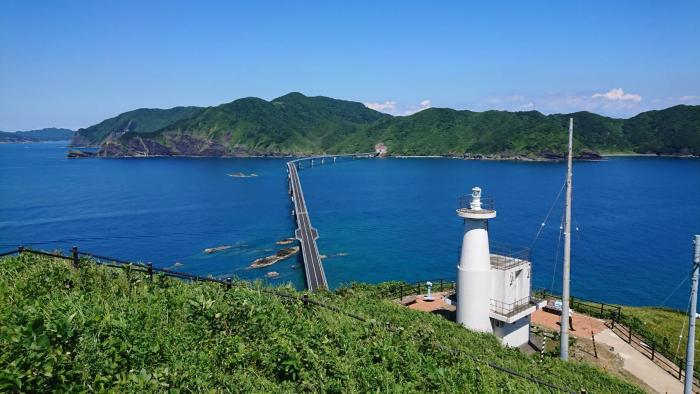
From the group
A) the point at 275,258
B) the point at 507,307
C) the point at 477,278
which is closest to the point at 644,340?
the point at 507,307

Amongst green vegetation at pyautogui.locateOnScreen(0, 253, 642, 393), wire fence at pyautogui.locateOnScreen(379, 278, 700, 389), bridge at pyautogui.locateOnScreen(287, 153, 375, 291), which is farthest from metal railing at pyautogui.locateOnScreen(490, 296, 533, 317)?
bridge at pyautogui.locateOnScreen(287, 153, 375, 291)

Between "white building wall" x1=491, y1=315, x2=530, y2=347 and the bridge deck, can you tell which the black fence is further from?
the bridge deck

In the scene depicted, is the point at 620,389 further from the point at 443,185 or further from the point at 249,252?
the point at 443,185

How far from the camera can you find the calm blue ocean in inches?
1928

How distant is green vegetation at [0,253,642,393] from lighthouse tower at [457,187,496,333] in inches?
266

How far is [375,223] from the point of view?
241ft

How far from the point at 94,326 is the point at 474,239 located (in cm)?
1614

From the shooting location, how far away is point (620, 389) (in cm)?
1328

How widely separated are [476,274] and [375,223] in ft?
178

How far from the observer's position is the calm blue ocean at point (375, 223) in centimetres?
4897

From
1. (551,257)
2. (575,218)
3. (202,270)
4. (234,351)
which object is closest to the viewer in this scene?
(234,351)

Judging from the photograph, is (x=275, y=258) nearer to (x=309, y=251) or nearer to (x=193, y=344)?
(x=309, y=251)

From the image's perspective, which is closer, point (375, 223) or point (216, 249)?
point (216, 249)

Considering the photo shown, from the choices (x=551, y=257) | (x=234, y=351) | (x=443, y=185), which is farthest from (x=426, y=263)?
(x=443, y=185)
